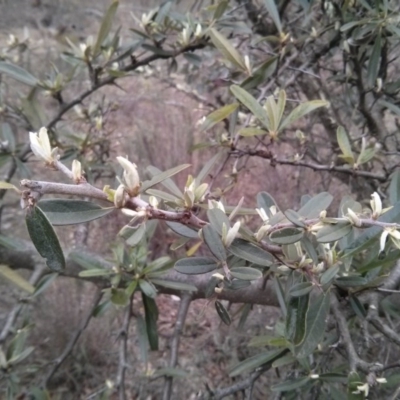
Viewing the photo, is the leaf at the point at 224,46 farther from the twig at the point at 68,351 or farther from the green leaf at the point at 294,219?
the twig at the point at 68,351

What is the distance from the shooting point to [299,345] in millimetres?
522

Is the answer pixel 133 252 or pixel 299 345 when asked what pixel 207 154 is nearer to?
pixel 133 252

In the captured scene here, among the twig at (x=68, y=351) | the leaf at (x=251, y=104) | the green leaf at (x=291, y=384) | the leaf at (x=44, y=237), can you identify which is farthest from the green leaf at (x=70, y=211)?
the twig at (x=68, y=351)

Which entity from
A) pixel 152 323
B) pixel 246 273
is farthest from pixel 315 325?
pixel 152 323

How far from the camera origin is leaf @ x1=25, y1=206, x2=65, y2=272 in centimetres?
38

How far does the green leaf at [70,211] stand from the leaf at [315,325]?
0.99ft

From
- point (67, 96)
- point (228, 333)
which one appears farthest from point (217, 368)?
point (67, 96)

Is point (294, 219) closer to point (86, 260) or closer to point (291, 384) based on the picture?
point (291, 384)

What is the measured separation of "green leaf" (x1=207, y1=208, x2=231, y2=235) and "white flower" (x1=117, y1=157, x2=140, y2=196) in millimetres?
85

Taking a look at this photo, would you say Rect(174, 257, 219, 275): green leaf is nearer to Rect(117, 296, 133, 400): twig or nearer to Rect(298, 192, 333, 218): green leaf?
Rect(298, 192, 333, 218): green leaf

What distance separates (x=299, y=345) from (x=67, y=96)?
3.45 m

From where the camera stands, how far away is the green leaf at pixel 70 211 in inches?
16.3

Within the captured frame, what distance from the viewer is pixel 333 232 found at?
17.1 inches

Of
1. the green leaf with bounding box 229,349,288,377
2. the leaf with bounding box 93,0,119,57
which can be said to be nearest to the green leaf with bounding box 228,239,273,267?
the green leaf with bounding box 229,349,288,377
